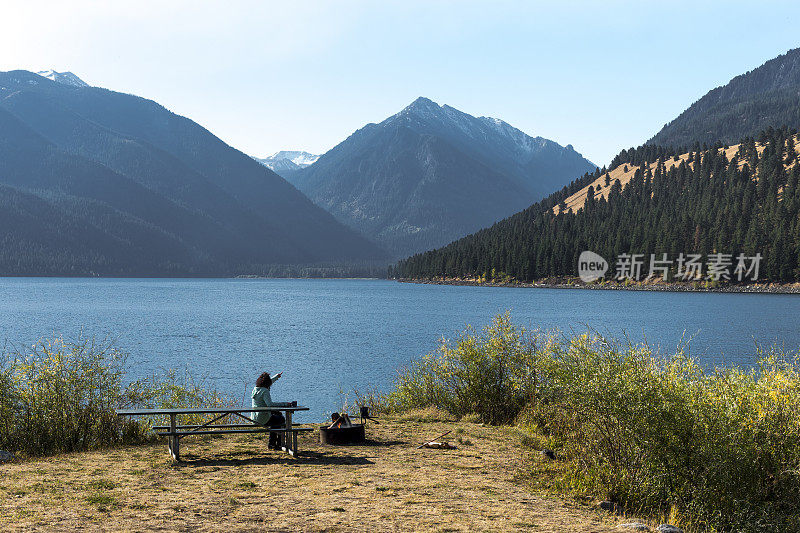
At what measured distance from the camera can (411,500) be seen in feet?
35.8

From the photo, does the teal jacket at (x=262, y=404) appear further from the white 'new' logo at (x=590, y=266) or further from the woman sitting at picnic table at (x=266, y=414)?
the white 'new' logo at (x=590, y=266)

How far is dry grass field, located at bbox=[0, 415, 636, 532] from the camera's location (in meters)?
9.56

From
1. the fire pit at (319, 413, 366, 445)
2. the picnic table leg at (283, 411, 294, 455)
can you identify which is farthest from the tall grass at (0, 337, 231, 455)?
the fire pit at (319, 413, 366, 445)

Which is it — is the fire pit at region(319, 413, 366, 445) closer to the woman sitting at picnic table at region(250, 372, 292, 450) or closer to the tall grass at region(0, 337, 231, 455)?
the woman sitting at picnic table at region(250, 372, 292, 450)

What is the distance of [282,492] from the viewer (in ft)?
36.9

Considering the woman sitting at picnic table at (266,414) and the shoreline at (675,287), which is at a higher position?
the shoreline at (675,287)

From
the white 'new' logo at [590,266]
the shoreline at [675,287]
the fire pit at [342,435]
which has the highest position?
the white 'new' logo at [590,266]

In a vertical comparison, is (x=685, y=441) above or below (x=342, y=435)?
above

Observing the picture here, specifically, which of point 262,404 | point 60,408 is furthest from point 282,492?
point 60,408

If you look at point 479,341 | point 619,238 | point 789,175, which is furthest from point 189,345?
point 789,175

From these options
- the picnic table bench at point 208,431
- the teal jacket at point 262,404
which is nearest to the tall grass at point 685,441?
the picnic table bench at point 208,431

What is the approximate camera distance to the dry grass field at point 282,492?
31.4ft

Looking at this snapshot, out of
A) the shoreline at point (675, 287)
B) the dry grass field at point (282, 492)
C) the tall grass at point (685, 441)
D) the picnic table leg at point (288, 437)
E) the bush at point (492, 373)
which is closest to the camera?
the dry grass field at point (282, 492)

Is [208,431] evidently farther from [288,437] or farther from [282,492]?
[282,492]
